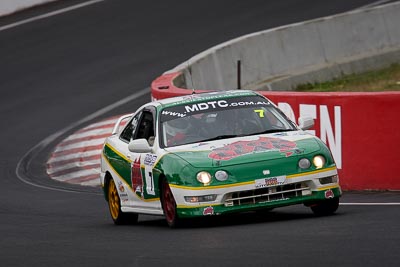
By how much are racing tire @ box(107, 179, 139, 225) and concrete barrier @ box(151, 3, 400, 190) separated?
230 cm

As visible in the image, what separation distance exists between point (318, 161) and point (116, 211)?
294 centimetres

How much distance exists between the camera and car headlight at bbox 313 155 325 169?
1218cm

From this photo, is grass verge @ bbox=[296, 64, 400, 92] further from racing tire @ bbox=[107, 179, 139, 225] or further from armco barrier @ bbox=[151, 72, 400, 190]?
racing tire @ bbox=[107, 179, 139, 225]

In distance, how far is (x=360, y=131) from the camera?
605 inches

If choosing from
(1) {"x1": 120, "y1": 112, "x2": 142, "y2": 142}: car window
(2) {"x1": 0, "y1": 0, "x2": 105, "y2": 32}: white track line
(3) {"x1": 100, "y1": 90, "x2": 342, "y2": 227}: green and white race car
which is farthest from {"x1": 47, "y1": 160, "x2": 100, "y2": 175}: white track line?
(2) {"x1": 0, "y1": 0, "x2": 105, "y2": 32}: white track line

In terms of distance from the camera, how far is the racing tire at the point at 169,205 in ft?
40.3

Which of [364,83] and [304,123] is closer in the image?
[304,123]

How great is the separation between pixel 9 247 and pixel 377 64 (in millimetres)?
18322

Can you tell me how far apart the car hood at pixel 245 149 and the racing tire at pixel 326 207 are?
0.53 meters

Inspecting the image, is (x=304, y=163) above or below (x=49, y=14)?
above

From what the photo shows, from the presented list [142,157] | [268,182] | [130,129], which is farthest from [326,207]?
[130,129]

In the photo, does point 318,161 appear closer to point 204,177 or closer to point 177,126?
point 204,177

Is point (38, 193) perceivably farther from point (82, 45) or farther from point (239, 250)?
point (82, 45)

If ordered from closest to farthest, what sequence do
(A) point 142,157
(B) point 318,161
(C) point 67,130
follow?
(B) point 318,161 → (A) point 142,157 → (C) point 67,130
